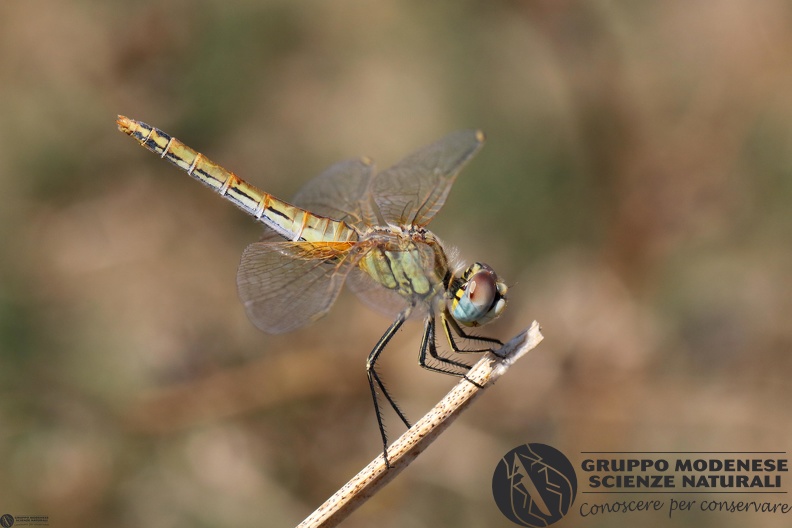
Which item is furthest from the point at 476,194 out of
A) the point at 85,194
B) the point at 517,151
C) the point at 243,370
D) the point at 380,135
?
the point at 85,194

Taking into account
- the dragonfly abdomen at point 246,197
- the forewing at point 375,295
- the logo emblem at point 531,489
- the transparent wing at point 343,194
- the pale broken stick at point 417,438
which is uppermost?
the transparent wing at point 343,194

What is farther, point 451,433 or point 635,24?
point 635,24

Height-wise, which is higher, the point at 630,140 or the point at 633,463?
Result: the point at 630,140

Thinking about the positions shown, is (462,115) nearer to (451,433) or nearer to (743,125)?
(743,125)

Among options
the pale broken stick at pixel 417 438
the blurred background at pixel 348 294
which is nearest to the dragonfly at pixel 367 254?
the pale broken stick at pixel 417 438

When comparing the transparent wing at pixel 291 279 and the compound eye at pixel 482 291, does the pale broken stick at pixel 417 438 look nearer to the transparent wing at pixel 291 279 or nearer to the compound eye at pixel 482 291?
the compound eye at pixel 482 291

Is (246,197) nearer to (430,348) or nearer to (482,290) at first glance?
(430,348)

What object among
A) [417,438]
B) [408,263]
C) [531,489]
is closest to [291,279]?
[408,263]
